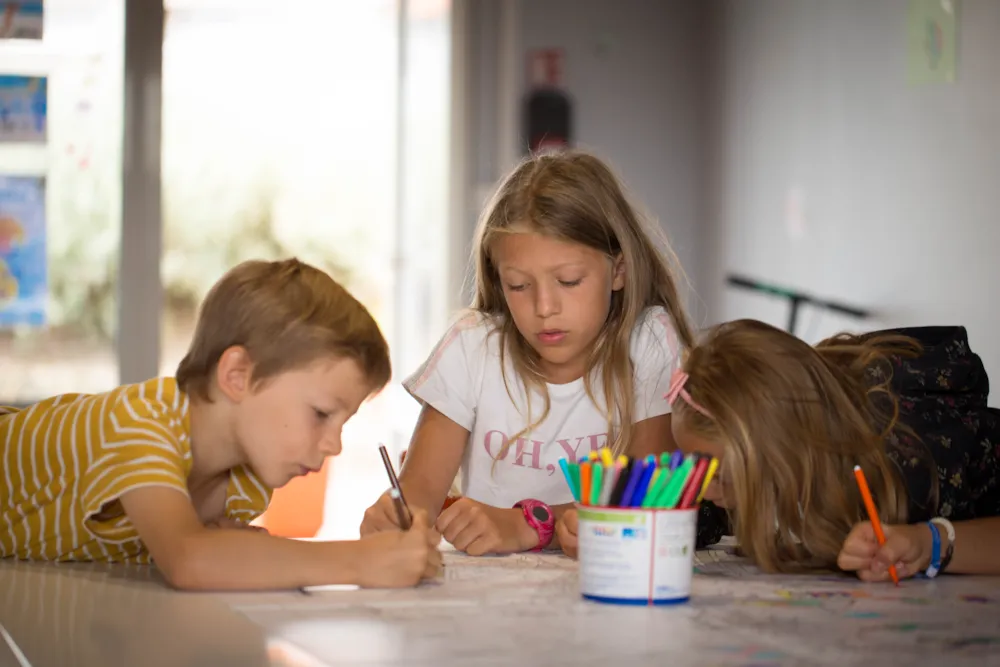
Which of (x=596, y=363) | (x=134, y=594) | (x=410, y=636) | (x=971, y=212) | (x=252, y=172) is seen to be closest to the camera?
(x=410, y=636)

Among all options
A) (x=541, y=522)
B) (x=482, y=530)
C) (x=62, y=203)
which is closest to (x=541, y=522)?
(x=541, y=522)

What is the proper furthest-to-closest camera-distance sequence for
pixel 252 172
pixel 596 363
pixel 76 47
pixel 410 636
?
pixel 252 172, pixel 76 47, pixel 596 363, pixel 410 636

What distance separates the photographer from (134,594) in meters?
1.09

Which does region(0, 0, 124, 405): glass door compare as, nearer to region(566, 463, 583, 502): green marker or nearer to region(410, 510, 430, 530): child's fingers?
region(410, 510, 430, 530): child's fingers

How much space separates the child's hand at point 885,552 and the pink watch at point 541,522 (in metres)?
0.39

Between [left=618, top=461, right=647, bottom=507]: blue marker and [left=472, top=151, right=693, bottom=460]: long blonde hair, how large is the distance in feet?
2.06

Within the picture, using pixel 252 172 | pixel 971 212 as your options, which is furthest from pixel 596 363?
pixel 252 172

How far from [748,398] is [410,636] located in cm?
50

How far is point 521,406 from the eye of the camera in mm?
1758

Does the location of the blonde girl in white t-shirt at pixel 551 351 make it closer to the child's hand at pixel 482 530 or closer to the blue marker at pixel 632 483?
the child's hand at pixel 482 530

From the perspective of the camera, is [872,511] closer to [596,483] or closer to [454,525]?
[596,483]

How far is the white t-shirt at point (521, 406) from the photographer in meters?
1.72

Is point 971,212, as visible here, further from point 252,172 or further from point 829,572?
point 252,172

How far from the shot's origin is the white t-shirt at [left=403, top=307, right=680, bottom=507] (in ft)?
5.65
